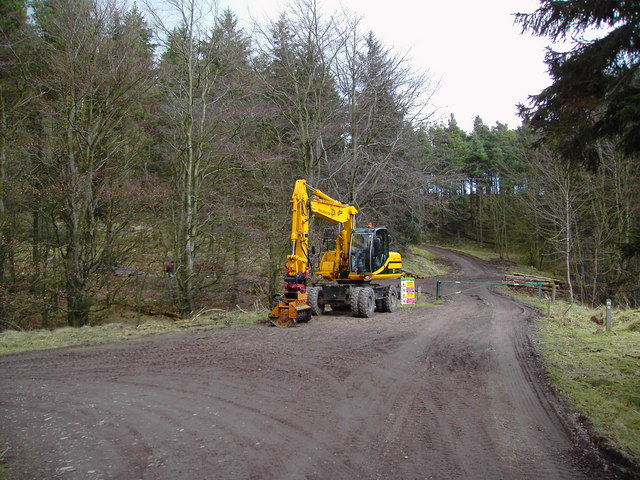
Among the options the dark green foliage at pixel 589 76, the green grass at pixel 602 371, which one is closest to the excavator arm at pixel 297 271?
the green grass at pixel 602 371

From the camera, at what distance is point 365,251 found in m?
15.7

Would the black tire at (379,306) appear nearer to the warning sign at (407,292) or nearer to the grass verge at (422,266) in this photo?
the warning sign at (407,292)

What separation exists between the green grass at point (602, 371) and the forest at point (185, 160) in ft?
5.44

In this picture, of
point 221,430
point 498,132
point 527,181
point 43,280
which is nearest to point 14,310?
point 43,280

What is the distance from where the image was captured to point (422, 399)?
5953 mm

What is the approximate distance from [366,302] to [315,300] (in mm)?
A: 1698

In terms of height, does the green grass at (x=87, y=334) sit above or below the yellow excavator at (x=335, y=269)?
below

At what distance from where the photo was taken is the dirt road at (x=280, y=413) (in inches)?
157

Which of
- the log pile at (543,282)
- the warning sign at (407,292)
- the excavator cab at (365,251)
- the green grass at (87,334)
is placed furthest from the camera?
the log pile at (543,282)

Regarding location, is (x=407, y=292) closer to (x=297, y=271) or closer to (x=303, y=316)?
(x=303, y=316)

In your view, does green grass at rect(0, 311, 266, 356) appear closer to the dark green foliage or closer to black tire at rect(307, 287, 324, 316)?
black tire at rect(307, 287, 324, 316)

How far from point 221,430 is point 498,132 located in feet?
176

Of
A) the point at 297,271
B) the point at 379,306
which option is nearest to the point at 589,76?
the point at 297,271

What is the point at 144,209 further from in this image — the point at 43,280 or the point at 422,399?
the point at 422,399
